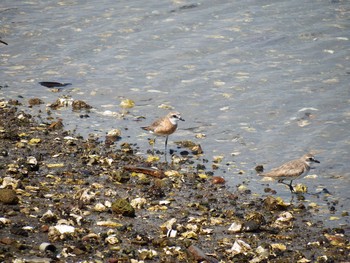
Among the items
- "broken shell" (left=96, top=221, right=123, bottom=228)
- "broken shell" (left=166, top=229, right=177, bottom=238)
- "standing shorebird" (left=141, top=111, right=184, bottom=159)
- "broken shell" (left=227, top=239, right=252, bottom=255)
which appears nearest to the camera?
"broken shell" (left=227, top=239, right=252, bottom=255)

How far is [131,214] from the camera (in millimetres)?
10016

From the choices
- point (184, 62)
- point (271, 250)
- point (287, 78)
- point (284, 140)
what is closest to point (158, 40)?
point (184, 62)

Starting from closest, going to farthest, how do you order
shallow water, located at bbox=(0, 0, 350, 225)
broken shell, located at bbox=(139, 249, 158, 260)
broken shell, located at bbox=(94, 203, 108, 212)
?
broken shell, located at bbox=(139, 249, 158, 260) < broken shell, located at bbox=(94, 203, 108, 212) < shallow water, located at bbox=(0, 0, 350, 225)

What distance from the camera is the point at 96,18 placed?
2489cm

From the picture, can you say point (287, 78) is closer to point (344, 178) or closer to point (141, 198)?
point (344, 178)

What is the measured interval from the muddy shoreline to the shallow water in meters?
0.99

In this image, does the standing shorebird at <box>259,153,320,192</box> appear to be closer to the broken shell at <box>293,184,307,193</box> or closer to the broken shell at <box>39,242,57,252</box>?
the broken shell at <box>293,184,307,193</box>

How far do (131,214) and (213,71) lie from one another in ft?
33.0

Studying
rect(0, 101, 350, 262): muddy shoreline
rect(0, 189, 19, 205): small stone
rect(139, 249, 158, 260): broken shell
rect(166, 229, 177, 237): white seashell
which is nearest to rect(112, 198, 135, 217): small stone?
rect(0, 101, 350, 262): muddy shoreline

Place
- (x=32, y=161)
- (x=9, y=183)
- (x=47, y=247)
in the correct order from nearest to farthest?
(x=47, y=247)
(x=9, y=183)
(x=32, y=161)

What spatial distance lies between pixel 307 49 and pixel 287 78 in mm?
2631

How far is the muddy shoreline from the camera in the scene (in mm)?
8570

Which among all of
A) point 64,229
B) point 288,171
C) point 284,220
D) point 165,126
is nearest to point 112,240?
point 64,229

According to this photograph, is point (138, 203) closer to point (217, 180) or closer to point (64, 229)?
point (64, 229)
